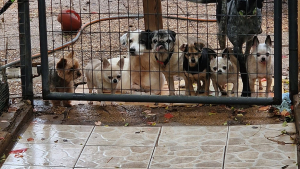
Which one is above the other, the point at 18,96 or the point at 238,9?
the point at 238,9

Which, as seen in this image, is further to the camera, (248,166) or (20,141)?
(20,141)

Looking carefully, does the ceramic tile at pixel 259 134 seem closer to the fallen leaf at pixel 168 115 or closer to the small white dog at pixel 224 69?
the fallen leaf at pixel 168 115

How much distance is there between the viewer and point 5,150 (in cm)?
524

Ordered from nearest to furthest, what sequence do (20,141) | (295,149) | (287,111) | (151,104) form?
(295,149) → (20,141) → (287,111) → (151,104)

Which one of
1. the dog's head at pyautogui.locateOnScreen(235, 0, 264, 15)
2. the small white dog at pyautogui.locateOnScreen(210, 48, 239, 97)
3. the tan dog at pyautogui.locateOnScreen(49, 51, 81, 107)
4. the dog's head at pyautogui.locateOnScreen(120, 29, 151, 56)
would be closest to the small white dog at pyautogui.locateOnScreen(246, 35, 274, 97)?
the small white dog at pyautogui.locateOnScreen(210, 48, 239, 97)

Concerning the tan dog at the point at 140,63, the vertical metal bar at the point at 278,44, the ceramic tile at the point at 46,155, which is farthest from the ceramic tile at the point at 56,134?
the vertical metal bar at the point at 278,44

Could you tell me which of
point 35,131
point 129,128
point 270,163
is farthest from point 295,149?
point 35,131

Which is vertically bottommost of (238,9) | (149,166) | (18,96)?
(149,166)

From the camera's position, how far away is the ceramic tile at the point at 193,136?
17.5ft

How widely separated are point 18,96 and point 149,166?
263cm

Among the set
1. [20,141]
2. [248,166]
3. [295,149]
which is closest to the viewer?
[248,166]

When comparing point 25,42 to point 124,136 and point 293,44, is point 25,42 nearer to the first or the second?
point 124,136

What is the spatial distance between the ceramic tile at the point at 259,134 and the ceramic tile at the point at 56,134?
5.11 feet

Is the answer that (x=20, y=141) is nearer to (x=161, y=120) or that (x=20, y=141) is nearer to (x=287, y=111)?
(x=161, y=120)
